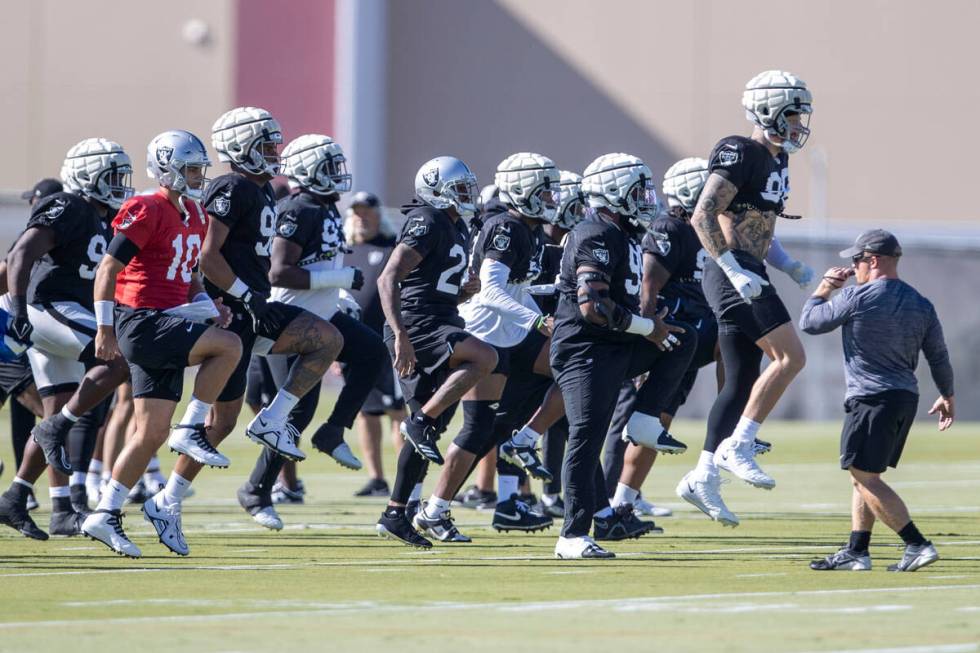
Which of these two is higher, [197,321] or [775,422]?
[197,321]

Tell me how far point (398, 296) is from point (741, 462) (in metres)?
2.16

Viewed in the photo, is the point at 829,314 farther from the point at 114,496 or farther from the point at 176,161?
the point at 114,496

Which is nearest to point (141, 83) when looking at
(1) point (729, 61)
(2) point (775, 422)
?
(1) point (729, 61)

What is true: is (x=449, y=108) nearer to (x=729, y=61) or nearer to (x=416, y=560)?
(x=729, y=61)

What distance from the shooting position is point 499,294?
39.0 ft

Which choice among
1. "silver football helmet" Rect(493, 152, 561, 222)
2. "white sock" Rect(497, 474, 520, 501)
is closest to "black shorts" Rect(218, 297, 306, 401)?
"silver football helmet" Rect(493, 152, 561, 222)

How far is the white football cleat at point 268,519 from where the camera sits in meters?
12.2

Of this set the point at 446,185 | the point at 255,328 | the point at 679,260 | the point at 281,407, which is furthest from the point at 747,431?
the point at 255,328

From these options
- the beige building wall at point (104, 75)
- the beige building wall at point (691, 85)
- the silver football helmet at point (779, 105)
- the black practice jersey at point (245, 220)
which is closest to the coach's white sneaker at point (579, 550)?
the black practice jersey at point (245, 220)

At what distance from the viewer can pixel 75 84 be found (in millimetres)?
35906

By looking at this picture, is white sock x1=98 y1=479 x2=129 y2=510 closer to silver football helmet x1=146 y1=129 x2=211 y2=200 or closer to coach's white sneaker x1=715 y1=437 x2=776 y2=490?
silver football helmet x1=146 y1=129 x2=211 y2=200

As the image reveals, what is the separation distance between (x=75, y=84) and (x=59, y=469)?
25252mm

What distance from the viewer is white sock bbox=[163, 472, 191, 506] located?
1074 cm

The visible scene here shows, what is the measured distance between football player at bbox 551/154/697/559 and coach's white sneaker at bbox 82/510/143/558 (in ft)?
7.27
